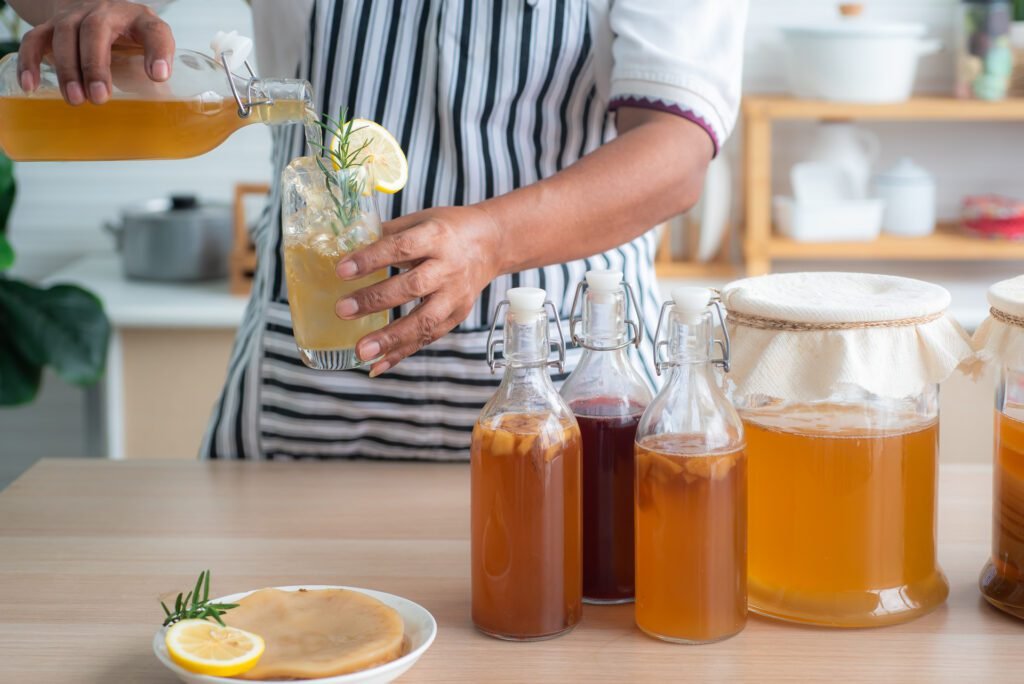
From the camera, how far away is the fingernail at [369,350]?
3.30ft

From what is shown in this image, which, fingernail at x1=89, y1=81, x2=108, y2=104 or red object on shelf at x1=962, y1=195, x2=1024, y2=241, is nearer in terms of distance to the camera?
fingernail at x1=89, y1=81, x2=108, y2=104

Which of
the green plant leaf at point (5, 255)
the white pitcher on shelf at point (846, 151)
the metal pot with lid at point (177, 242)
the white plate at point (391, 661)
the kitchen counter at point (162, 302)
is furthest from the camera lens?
the white pitcher on shelf at point (846, 151)

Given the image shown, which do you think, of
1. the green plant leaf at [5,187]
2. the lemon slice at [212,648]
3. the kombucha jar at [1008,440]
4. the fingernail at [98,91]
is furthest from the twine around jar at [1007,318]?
the green plant leaf at [5,187]

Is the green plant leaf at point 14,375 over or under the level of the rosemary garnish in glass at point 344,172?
under

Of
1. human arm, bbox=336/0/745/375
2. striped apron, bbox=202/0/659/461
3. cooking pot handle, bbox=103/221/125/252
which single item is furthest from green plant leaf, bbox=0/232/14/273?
human arm, bbox=336/0/745/375

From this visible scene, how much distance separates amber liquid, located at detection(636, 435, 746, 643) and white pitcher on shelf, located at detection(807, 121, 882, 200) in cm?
203

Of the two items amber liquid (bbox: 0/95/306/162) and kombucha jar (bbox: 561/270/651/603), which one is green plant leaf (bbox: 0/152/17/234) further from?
kombucha jar (bbox: 561/270/651/603)

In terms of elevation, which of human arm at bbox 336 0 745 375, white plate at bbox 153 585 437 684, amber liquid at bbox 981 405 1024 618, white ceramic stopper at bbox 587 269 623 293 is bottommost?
white plate at bbox 153 585 437 684

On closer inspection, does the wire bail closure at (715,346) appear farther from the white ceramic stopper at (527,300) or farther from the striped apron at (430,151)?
the striped apron at (430,151)

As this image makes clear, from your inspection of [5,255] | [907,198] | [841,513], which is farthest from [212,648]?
[907,198]

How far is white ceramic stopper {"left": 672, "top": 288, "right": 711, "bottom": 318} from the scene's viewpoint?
0.87m

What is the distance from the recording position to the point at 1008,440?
0.97 m

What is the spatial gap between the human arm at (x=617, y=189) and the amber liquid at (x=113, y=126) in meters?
0.19

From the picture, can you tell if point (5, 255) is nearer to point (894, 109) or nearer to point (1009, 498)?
point (894, 109)
